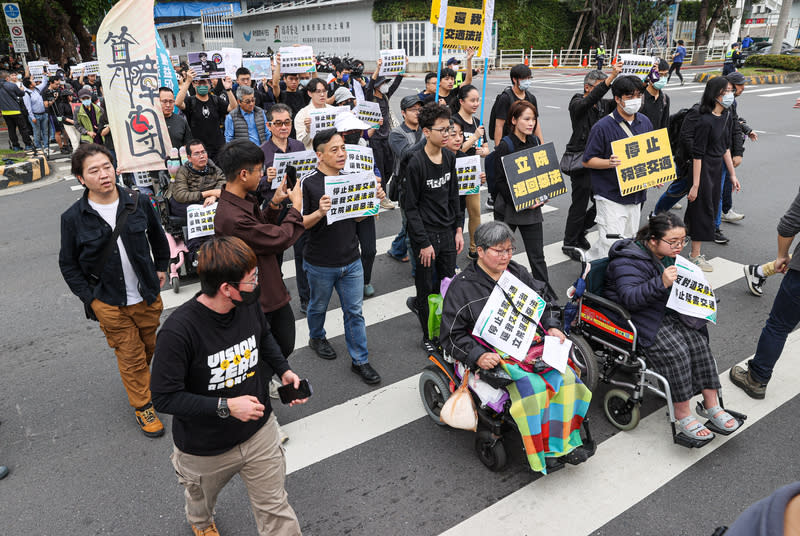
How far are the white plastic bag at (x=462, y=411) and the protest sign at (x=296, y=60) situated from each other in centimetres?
733

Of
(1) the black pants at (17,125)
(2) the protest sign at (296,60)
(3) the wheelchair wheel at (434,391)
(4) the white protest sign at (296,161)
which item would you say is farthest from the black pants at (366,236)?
(1) the black pants at (17,125)

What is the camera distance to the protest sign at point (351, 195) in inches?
166

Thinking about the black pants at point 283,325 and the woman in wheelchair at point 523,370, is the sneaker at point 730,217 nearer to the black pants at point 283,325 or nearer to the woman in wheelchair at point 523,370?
the woman in wheelchair at point 523,370

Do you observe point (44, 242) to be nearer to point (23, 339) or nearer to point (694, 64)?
point (23, 339)

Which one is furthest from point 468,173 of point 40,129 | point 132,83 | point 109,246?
point 40,129

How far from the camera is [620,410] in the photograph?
394cm

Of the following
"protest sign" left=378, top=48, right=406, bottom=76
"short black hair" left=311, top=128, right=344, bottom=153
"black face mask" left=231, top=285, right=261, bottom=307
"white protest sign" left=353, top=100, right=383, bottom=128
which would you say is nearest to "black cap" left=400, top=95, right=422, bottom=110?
"white protest sign" left=353, top=100, right=383, bottom=128

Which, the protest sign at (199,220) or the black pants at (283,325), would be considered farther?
the protest sign at (199,220)

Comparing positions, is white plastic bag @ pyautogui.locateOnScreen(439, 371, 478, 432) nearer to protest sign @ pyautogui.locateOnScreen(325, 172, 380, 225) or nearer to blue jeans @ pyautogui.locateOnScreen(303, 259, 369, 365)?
blue jeans @ pyautogui.locateOnScreen(303, 259, 369, 365)

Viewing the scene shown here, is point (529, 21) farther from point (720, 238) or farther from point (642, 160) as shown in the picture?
point (642, 160)

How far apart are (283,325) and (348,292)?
702mm

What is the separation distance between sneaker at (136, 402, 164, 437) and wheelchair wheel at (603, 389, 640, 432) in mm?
3237

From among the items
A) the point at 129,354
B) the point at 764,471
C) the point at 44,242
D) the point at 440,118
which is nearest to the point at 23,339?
the point at 129,354

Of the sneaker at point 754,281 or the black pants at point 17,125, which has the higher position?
the black pants at point 17,125
